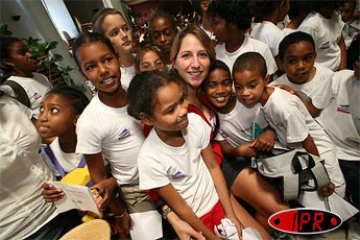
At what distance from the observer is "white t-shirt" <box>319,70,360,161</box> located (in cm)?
108

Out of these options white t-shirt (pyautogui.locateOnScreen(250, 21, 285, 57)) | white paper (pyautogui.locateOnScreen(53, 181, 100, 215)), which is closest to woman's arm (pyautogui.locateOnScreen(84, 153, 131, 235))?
white paper (pyautogui.locateOnScreen(53, 181, 100, 215))

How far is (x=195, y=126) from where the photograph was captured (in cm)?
96

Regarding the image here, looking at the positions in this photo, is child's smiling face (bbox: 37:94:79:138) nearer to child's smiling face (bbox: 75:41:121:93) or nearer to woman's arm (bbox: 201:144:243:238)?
child's smiling face (bbox: 75:41:121:93)

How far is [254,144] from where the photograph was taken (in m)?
1.06

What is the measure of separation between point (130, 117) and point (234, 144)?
1.97 ft

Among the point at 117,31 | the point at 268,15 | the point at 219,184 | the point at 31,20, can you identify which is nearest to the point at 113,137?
the point at 219,184

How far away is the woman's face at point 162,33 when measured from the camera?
4.89ft

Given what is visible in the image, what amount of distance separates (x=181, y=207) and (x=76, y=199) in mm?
408

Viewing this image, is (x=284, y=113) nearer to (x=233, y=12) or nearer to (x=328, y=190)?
(x=328, y=190)

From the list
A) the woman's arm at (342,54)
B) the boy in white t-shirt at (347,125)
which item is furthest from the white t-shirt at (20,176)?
the woman's arm at (342,54)

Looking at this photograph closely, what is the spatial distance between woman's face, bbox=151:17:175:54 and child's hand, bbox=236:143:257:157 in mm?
878

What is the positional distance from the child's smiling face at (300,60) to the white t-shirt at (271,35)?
0.34 metres

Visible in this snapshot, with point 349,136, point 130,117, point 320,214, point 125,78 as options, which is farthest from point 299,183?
point 125,78

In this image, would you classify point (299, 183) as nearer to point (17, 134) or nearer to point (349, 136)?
point (349, 136)
